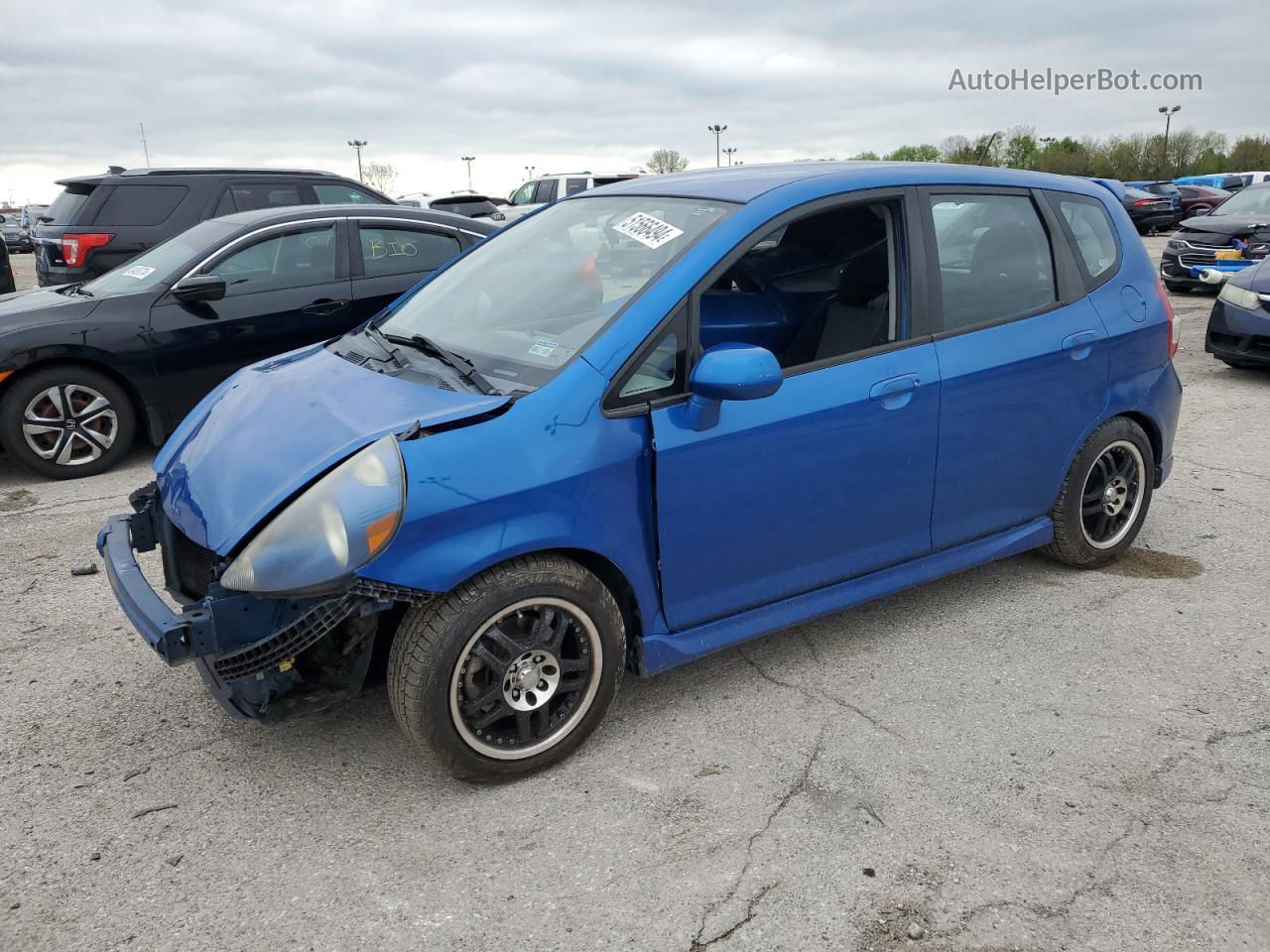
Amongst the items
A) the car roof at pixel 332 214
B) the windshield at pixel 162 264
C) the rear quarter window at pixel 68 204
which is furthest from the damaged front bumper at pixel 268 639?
the rear quarter window at pixel 68 204

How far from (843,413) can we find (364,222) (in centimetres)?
465

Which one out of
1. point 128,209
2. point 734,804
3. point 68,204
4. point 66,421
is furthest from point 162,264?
point 734,804

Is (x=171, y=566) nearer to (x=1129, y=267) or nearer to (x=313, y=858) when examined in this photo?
(x=313, y=858)

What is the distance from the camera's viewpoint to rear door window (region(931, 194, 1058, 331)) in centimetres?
363

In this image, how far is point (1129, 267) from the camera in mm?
4254

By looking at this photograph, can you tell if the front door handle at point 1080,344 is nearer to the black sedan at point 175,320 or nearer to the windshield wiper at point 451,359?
the windshield wiper at point 451,359

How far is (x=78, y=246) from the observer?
30.1 feet

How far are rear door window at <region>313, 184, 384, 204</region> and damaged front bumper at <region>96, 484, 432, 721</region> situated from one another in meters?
8.39

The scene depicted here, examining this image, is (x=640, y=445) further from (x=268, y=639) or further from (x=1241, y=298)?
(x=1241, y=298)

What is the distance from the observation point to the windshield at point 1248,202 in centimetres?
1370

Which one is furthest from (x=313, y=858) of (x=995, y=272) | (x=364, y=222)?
(x=364, y=222)

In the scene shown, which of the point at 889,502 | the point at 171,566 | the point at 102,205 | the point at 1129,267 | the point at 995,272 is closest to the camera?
the point at 171,566

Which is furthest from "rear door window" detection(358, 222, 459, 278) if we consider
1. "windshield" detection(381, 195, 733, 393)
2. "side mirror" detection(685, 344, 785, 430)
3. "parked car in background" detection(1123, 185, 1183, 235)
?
"parked car in background" detection(1123, 185, 1183, 235)

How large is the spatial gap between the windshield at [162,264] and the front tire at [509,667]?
182 inches
